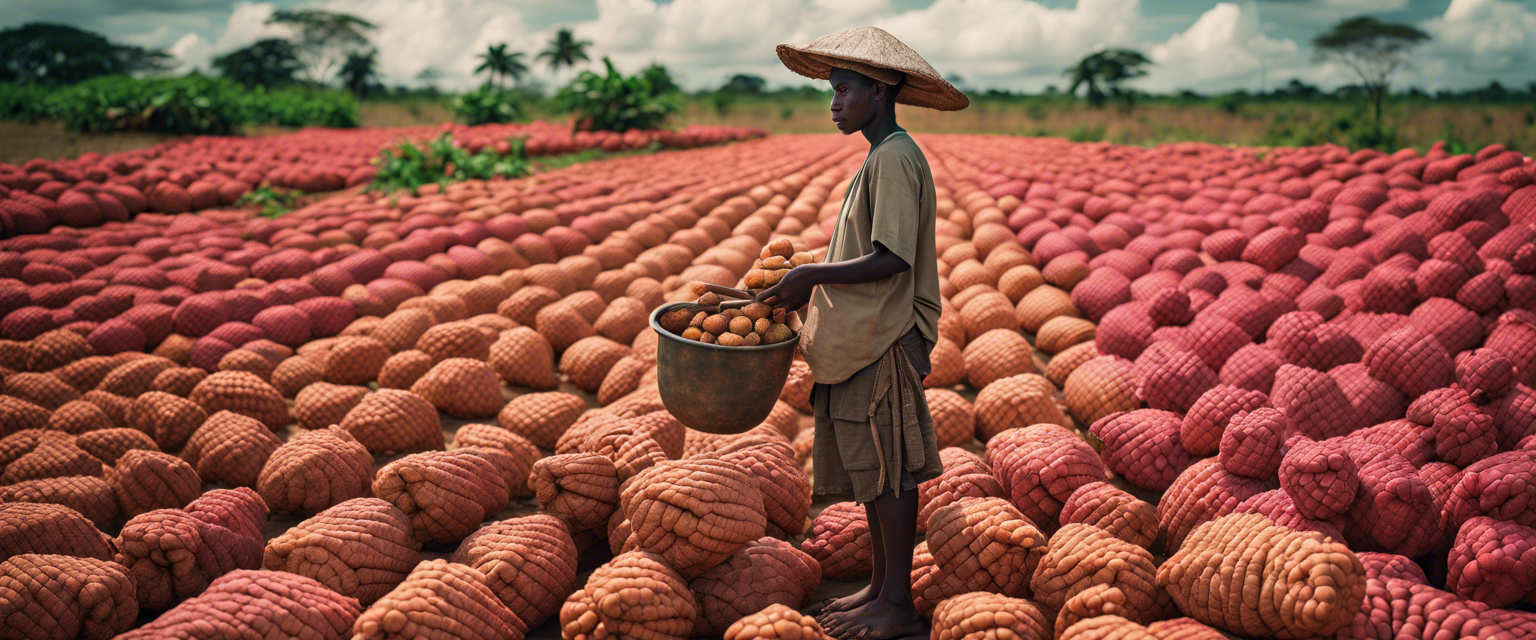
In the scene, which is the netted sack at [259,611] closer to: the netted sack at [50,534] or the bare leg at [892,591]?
the netted sack at [50,534]

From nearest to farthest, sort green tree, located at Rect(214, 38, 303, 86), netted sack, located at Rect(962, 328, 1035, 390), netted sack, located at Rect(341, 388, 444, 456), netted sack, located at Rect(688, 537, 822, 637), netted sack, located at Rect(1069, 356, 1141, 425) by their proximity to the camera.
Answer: netted sack, located at Rect(688, 537, 822, 637) → netted sack, located at Rect(341, 388, 444, 456) → netted sack, located at Rect(1069, 356, 1141, 425) → netted sack, located at Rect(962, 328, 1035, 390) → green tree, located at Rect(214, 38, 303, 86)

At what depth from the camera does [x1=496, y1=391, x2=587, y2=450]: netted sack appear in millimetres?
4480

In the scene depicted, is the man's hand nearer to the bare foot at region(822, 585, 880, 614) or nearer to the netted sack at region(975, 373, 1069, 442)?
the bare foot at region(822, 585, 880, 614)

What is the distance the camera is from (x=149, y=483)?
3752 mm

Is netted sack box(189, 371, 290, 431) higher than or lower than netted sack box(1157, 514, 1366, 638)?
higher

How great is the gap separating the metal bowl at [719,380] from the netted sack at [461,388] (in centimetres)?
243

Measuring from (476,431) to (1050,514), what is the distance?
2.59m

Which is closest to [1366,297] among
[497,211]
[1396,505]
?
[1396,505]

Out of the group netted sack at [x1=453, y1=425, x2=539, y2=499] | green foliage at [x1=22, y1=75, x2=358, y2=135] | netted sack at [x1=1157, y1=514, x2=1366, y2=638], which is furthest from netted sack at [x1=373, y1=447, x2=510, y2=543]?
green foliage at [x1=22, y1=75, x2=358, y2=135]

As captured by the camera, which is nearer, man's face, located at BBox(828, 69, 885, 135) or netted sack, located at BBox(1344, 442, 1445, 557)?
man's face, located at BBox(828, 69, 885, 135)

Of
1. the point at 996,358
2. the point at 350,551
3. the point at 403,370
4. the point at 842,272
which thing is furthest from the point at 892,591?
the point at 403,370

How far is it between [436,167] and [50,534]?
38.2ft

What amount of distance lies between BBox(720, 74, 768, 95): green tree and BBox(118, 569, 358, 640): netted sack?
46.9m

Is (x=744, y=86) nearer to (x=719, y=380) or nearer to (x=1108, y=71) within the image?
(x=1108, y=71)
